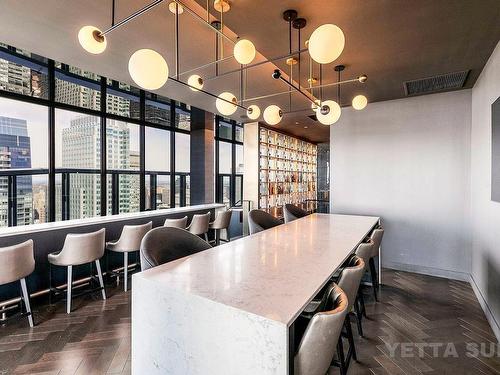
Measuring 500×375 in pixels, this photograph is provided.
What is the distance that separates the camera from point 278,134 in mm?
7117

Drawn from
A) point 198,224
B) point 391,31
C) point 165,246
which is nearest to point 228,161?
point 198,224

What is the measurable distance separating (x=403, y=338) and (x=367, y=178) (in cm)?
271

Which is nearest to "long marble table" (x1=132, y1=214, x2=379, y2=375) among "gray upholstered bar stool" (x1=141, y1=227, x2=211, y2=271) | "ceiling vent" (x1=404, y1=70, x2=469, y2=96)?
"gray upholstered bar stool" (x1=141, y1=227, x2=211, y2=271)

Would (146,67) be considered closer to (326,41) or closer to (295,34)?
(326,41)

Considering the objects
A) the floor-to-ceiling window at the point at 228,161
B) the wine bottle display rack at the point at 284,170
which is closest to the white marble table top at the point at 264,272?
the wine bottle display rack at the point at 284,170

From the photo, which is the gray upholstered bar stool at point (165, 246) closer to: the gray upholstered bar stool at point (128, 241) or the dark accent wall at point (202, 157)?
the gray upholstered bar stool at point (128, 241)

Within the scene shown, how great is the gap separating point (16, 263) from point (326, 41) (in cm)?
308

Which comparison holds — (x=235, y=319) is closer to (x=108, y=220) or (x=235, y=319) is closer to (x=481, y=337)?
(x=481, y=337)

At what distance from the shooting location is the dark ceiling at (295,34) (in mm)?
2031

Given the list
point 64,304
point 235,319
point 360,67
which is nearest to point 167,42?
point 360,67

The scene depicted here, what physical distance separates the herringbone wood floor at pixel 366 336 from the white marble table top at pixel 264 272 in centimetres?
94

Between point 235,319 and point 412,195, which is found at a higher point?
point 412,195

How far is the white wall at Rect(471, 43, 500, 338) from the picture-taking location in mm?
2570

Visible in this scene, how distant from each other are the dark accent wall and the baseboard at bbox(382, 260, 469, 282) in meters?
3.88
